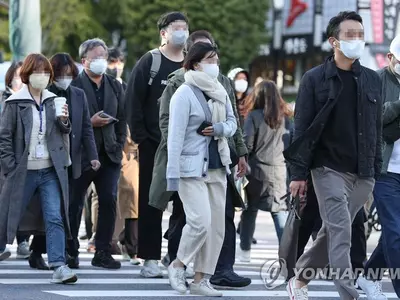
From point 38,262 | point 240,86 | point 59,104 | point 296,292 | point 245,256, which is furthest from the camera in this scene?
point 240,86

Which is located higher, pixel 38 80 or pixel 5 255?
pixel 38 80

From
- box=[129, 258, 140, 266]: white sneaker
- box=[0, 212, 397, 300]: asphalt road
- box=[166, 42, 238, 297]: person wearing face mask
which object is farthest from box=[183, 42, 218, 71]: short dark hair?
box=[129, 258, 140, 266]: white sneaker

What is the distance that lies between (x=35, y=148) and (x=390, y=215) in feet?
9.79

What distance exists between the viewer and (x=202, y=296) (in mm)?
9984

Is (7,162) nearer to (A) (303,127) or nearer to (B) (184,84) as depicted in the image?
(B) (184,84)

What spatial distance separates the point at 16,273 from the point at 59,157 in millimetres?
1329

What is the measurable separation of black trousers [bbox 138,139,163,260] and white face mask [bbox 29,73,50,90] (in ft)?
3.36

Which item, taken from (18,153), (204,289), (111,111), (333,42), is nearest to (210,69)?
(333,42)

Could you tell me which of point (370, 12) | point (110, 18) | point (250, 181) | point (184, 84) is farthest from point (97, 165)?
point (110, 18)

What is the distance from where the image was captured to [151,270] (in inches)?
445

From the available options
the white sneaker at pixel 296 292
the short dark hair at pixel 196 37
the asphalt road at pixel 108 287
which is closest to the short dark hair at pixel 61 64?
the short dark hair at pixel 196 37

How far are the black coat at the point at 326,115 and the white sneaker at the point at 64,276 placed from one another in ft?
7.94

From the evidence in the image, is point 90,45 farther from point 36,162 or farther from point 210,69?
point 210,69

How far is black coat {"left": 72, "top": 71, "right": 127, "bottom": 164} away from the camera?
12.2 metres
